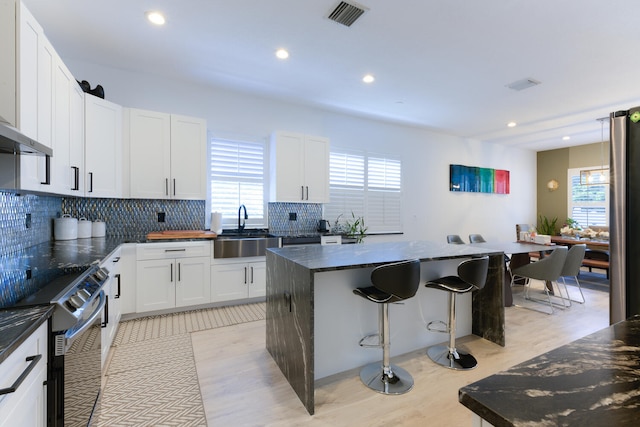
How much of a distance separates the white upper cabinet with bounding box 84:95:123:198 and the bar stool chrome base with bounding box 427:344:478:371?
3.86 meters

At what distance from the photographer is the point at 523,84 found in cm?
399

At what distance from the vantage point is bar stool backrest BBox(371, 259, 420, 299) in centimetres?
205

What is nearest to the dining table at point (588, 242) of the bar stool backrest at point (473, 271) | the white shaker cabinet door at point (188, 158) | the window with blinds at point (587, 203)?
the window with blinds at point (587, 203)

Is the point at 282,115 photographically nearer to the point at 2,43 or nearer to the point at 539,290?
the point at 2,43

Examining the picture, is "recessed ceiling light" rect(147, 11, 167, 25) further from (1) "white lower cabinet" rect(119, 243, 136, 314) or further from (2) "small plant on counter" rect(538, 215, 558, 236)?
(2) "small plant on counter" rect(538, 215, 558, 236)

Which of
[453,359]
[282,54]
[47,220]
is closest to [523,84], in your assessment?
[282,54]

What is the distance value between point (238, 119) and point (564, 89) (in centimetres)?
474

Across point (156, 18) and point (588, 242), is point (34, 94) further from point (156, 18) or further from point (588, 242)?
point (588, 242)

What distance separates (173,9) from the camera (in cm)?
256

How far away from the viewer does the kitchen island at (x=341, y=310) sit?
202 cm

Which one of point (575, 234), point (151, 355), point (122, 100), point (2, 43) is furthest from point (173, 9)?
point (575, 234)

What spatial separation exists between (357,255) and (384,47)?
2266 millimetres

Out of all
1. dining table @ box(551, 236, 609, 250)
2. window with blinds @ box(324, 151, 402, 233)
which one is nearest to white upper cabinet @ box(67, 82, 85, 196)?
window with blinds @ box(324, 151, 402, 233)

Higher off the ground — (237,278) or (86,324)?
(86,324)
